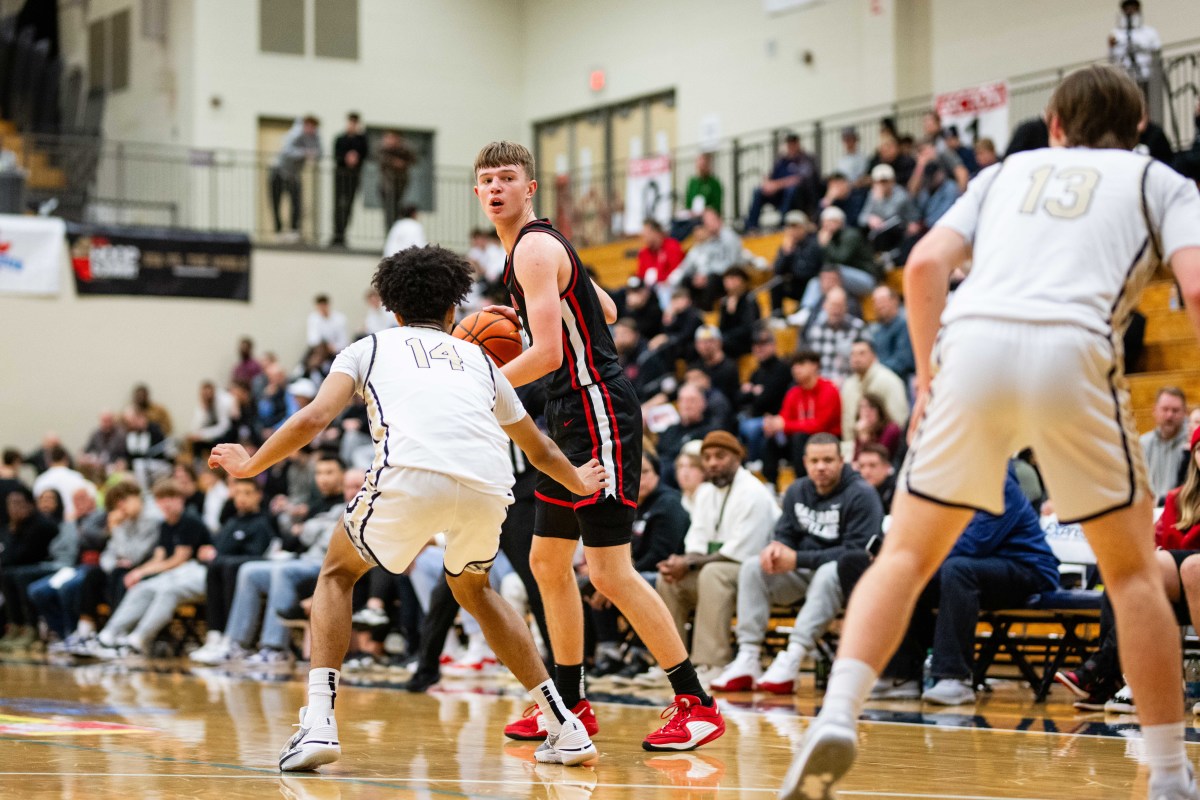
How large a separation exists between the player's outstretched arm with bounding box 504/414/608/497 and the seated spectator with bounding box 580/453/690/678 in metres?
4.21

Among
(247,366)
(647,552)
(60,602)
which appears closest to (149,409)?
(247,366)

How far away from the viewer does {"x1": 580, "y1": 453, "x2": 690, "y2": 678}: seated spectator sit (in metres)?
9.17

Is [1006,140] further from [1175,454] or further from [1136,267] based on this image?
[1136,267]

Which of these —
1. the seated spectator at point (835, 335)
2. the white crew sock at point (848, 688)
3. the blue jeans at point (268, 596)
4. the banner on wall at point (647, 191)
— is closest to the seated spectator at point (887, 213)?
the seated spectator at point (835, 335)

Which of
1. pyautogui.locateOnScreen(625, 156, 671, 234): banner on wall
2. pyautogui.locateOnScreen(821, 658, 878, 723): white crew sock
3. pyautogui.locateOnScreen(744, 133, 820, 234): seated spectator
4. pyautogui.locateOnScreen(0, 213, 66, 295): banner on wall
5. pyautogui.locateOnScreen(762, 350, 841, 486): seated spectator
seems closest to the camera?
pyautogui.locateOnScreen(821, 658, 878, 723): white crew sock

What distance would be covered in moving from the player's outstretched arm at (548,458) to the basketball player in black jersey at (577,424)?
7.4 inches

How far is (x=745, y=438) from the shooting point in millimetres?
12719

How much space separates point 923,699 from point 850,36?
1380cm

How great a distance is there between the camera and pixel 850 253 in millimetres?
14297

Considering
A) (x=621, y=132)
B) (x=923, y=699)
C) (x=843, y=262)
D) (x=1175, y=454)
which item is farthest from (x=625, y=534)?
(x=621, y=132)

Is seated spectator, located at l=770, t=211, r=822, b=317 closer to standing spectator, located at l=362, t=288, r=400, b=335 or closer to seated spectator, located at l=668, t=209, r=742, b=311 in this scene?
seated spectator, located at l=668, t=209, r=742, b=311

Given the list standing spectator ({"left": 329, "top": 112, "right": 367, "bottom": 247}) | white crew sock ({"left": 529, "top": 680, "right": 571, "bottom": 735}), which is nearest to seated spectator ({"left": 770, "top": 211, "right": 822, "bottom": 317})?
standing spectator ({"left": 329, "top": 112, "right": 367, "bottom": 247})

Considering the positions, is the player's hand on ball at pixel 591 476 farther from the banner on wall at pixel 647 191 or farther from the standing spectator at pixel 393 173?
the standing spectator at pixel 393 173

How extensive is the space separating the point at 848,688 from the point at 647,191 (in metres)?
18.6
